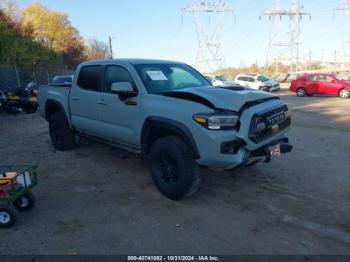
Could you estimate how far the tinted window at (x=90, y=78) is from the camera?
5.93 m

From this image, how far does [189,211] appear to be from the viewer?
441 centimetres

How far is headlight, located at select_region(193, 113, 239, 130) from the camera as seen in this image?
13.4ft

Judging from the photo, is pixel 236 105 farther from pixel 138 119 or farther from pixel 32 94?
pixel 32 94

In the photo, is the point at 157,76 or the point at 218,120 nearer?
the point at 218,120

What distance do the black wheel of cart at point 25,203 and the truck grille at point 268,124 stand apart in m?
2.95

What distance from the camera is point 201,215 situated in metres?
4.29

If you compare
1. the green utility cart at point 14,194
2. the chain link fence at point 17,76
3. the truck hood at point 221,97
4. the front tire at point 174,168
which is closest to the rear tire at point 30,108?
the chain link fence at point 17,76

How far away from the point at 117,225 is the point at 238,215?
4.90 feet

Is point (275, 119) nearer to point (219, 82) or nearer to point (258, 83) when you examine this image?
point (219, 82)

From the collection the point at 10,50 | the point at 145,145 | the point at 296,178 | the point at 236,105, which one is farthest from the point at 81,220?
the point at 10,50

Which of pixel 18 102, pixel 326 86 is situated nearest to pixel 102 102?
pixel 18 102

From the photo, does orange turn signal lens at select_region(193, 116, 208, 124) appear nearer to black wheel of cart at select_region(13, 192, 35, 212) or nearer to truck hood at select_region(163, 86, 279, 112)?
truck hood at select_region(163, 86, 279, 112)

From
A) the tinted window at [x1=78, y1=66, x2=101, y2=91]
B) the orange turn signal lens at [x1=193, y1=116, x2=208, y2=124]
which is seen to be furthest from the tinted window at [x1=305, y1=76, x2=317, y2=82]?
the orange turn signal lens at [x1=193, y1=116, x2=208, y2=124]

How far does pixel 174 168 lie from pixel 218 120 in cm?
98
